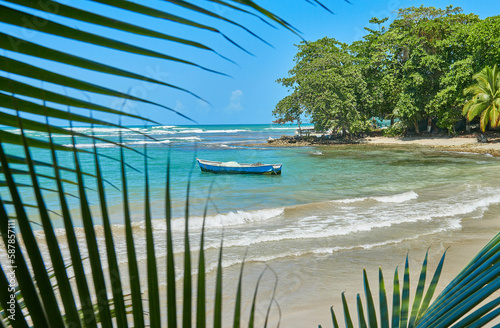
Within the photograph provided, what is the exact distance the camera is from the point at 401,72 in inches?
1264

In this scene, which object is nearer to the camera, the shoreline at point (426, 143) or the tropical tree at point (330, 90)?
the shoreline at point (426, 143)

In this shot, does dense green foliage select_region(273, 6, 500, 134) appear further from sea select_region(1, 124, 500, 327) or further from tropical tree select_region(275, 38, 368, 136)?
sea select_region(1, 124, 500, 327)

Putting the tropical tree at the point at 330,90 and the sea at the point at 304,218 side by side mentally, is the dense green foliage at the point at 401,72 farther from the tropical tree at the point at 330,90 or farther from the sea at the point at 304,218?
the sea at the point at 304,218

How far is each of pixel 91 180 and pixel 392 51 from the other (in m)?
27.8

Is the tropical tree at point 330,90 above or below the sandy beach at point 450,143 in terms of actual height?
above

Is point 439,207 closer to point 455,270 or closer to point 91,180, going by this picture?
A: point 455,270

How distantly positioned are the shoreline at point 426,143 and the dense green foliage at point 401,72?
1.53 metres

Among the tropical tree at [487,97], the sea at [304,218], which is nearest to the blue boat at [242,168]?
the sea at [304,218]

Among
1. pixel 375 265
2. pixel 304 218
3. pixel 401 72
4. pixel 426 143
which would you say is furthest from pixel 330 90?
pixel 375 265

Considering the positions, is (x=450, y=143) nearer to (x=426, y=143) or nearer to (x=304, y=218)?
(x=426, y=143)

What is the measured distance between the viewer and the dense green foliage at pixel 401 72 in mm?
26438

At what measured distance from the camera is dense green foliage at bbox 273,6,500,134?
26.4m

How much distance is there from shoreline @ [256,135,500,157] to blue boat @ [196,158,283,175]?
44.3ft

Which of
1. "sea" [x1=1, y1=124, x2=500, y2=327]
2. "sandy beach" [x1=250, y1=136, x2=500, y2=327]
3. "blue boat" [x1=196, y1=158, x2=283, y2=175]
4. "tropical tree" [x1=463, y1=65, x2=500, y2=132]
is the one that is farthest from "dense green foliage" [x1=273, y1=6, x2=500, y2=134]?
"sandy beach" [x1=250, y1=136, x2=500, y2=327]
